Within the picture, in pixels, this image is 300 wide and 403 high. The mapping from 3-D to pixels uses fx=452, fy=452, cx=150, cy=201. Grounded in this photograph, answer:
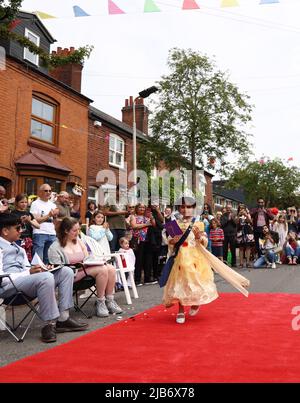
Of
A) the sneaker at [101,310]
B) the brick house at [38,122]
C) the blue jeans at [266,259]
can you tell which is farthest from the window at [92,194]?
the sneaker at [101,310]

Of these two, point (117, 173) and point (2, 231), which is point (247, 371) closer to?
point (2, 231)

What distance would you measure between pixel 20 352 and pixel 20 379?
102 cm

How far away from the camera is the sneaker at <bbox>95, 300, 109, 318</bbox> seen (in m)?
6.44

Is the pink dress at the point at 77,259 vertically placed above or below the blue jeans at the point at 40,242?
below

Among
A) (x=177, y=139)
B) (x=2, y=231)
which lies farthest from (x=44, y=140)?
(x=2, y=231)

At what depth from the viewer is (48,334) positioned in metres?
5.00

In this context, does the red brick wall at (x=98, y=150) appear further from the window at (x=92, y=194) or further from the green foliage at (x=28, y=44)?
the green foliage at (x=28, y=44)

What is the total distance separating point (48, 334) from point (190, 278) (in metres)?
2.02

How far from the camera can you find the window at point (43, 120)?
17.3 m

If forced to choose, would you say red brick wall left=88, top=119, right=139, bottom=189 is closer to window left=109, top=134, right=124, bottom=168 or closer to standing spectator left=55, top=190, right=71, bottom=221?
window left=109, top=134, right=124, bottom=168

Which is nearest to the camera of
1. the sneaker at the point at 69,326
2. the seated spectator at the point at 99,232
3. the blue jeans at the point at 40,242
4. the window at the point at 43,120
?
the sneaker at the point at 69,326

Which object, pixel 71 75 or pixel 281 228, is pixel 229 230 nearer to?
pixel 281 228

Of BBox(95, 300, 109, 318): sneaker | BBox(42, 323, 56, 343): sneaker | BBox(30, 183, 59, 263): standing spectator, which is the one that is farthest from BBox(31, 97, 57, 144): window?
BBox(42, 323, 56, 343): sneaker

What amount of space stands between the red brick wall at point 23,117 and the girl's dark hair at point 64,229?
9.92 m
